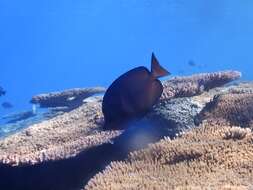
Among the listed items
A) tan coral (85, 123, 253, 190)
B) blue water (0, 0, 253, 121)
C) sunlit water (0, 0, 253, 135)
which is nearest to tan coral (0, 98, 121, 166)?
tan coral (85, 123, 253, 190)

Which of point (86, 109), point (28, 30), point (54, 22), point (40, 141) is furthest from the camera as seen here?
point (28, 30)

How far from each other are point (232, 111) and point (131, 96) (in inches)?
76.1

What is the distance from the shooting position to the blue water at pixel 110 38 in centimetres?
8244

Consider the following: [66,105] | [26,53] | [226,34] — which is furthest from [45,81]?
[66,105]

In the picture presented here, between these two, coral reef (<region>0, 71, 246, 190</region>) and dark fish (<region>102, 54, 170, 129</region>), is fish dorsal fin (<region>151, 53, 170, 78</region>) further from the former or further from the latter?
coral reef (<region>0, 71, 246, 190</region>)

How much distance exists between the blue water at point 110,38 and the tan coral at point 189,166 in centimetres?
5603

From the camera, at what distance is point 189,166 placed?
367 cm

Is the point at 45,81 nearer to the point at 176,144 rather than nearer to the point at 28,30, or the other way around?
the point at 28,30

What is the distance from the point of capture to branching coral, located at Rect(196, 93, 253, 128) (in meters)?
5.03

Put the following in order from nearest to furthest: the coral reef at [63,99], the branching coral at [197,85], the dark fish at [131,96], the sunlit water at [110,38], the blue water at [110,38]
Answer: the dark fish at [131,96] < the branching coral at [197,85] < the coral reef at [63,99] < the blue water at [110,38] < the sunlit water at [110,38]

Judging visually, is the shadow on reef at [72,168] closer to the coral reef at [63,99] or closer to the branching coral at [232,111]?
the branching coral at [232,111]

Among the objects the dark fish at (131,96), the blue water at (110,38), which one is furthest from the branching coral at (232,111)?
the blue water at (110,38)

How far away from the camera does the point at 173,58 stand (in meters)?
160

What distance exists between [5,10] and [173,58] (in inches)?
2671
